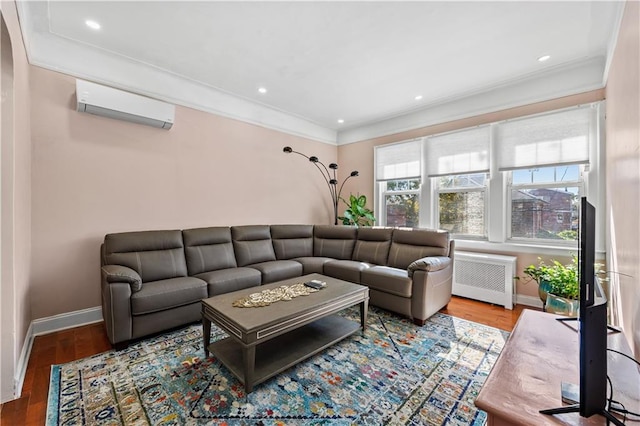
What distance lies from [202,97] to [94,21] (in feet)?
4.30

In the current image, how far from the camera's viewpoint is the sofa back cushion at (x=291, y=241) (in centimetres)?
416

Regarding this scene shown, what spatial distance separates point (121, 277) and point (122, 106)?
182 cm

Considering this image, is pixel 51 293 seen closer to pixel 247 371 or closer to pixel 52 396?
pixel 52 396

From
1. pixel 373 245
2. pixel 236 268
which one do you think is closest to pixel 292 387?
pixel 236 268

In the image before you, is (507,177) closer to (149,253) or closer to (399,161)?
(399,161)

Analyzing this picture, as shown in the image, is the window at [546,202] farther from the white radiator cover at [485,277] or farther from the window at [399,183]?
the window at [399,183]

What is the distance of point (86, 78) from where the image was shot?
277 cm

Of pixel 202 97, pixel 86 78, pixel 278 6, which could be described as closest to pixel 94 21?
pixel 86 78

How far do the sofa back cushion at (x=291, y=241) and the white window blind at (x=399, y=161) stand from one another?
1739mm

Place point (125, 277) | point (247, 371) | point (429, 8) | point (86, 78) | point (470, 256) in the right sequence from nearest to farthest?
point (247, 371) → point (429, 8) → point (125, 277) → point (86, 78) → point (470, 256)

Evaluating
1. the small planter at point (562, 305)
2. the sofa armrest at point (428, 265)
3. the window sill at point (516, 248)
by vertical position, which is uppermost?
the window sill at point (516, 248)

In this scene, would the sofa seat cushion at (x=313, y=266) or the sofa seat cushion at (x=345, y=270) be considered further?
the sofa seat cushion at (x=313, y=266)

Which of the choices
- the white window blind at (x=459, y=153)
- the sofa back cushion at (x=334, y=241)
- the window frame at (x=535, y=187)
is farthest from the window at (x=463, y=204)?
the sofa back cushion at (x=334, y=241)

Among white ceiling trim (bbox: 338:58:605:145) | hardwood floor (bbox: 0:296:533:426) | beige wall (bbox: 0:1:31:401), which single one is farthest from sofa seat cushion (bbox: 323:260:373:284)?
beige wall (bbox: 0:1:31:401)
